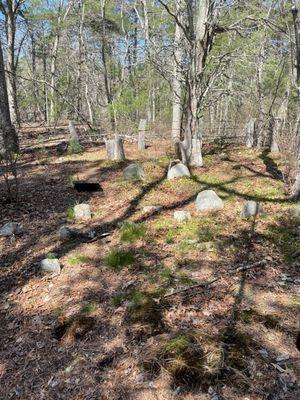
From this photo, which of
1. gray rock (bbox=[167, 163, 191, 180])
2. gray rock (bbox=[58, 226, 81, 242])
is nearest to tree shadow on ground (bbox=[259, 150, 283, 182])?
gray rock (bbox=[167, 163, 191, 180])

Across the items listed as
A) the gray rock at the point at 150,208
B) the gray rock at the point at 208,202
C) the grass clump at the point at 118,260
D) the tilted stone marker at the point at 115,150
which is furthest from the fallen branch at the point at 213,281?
A: the tilted stone marker at the point at 115,150

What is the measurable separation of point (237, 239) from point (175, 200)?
7.06 feet

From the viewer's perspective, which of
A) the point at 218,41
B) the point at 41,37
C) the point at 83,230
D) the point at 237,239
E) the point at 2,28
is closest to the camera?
the point at 237,239

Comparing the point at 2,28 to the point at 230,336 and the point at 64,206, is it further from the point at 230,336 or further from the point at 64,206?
the point at 230,336

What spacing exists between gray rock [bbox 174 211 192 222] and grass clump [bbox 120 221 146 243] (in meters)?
0.67

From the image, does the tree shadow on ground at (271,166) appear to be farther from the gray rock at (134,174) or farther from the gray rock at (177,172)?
the gray rock at (134,174)

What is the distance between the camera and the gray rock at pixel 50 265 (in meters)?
4.45

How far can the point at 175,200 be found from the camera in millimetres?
6746

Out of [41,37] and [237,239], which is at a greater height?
[41,37]

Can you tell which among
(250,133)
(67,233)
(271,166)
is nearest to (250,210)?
(67,233)

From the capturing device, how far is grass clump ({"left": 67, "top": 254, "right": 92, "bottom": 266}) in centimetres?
457

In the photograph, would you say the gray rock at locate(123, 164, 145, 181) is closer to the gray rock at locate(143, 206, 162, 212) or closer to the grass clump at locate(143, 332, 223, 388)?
the gray rock at locate(143, 206, 162, 212)

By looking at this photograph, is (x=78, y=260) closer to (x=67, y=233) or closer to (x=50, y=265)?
(x=50, y=265)

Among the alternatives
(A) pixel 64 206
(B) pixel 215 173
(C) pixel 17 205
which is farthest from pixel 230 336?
(B) pixel 215 173
